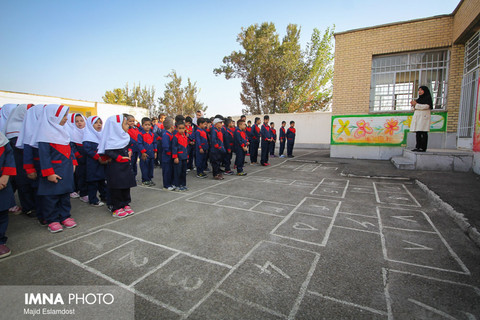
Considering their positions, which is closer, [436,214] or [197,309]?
[197,309]

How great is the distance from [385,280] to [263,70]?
23.3 m

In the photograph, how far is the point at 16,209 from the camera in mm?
4266

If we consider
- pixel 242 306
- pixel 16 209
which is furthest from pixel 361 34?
pixel 16 209

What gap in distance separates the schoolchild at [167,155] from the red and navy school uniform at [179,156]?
215mm

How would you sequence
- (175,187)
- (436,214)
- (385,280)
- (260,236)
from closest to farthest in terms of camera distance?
(385,280) < (260,236) < (436,214) < (175,187)

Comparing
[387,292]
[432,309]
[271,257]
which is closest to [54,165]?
[271,257]

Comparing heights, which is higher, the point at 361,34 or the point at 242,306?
the point at 361,34

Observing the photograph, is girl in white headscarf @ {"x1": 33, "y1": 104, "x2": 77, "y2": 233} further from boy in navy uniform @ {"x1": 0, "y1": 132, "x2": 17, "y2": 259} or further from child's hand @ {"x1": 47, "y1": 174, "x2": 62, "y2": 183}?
boy in navy uniform @ {"x1": 0, "y1": 132, "x2": 17, "y2": 259}

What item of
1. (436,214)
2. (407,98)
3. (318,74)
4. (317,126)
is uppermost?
(318,74)

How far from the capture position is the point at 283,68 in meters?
22.6

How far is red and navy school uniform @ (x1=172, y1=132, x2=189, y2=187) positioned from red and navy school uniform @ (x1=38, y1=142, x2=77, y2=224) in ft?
7.36

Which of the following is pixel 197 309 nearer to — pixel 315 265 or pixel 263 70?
pixel 315 265

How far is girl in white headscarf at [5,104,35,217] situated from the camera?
3.83m

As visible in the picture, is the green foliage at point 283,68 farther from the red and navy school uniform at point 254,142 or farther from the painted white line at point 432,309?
the painted white line at point 432,309
